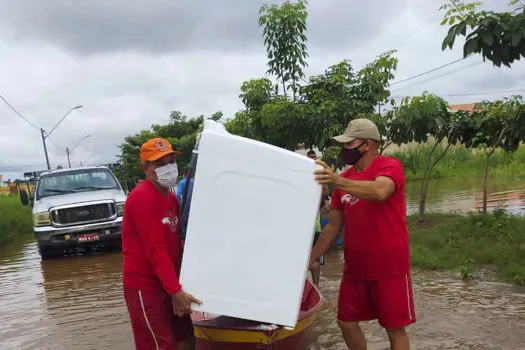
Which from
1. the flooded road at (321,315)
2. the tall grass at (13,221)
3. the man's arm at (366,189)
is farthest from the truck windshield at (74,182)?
the man's arm at (366,189)

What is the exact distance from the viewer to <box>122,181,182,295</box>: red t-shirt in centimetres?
304

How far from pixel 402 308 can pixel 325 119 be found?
20.4ft

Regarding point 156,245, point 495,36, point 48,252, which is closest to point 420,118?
point 495,36

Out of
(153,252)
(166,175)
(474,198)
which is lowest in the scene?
(474,198)

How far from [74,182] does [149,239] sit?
376 inches

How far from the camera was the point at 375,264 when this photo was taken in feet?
11.0

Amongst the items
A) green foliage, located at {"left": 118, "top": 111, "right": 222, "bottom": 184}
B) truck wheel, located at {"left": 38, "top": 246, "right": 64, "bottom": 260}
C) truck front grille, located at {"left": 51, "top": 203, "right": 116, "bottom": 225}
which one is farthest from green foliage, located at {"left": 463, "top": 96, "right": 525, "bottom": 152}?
green foliage, located at {"left": 118, "top": 111, "right": 222, "bottom": 184}

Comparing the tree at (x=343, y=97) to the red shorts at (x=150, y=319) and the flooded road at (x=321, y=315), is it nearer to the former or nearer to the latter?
the flooded road at (x=321, y=315)

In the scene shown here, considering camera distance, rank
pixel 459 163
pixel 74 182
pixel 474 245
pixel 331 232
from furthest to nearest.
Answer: pixel 459 163 → pixel 74 182 → pixel 474 245 → pixel 331 232

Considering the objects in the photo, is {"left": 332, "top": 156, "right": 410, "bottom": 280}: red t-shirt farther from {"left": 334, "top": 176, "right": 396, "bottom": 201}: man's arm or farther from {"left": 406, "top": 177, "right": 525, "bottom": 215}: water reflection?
{"left": 406, "top": 177, "right": 525, "bottom": 215}: water reflection

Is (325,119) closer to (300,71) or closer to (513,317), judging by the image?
(300,71)

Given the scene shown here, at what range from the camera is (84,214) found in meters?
10.8

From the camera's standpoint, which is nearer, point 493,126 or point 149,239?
point 149,239

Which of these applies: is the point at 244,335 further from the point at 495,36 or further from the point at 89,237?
the point at 89,237
